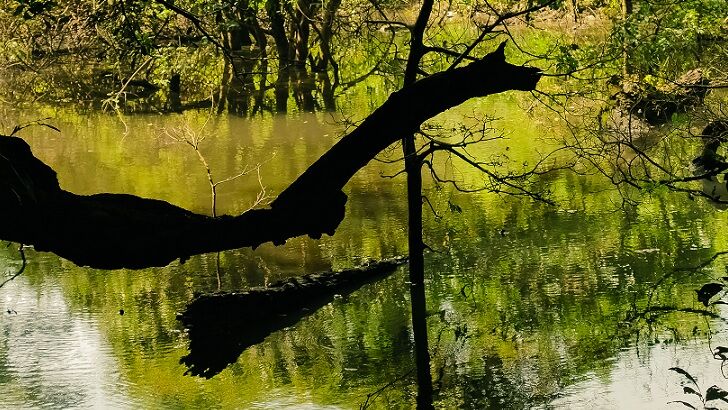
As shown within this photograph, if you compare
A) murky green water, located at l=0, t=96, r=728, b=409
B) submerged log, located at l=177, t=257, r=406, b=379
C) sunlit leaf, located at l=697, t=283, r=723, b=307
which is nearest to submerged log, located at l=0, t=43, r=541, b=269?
sunlit leaf, located at l=697, t=283, r=723, b=307

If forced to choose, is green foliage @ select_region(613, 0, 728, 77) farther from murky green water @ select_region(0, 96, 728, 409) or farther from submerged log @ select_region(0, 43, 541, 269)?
submerged log @ select_region(0, 43, 541, 269)

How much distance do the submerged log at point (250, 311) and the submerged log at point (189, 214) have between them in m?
4.61

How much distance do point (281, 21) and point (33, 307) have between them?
47.3 ft

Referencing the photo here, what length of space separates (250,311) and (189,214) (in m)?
5.63

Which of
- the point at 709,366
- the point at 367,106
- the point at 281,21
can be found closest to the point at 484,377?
the point at 709,366

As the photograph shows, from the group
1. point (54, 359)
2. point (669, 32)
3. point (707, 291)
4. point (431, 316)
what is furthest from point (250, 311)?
point (669, 32)

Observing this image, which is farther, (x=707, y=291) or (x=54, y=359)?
(x=54, y=359)

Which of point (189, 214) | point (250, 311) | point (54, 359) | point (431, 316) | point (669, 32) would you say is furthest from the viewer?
point (669, 32)

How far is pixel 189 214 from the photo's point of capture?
2873 mm

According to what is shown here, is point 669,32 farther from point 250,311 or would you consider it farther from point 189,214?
point 189,214

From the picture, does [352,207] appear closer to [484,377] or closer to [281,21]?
[484,377]

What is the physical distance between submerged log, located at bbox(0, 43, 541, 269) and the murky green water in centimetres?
399

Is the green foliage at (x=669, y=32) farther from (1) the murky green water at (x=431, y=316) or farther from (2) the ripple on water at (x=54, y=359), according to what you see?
(2) the ripple on water at (x=54, y=359)

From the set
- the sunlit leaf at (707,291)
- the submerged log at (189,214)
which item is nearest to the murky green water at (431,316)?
the sunlit leaf at (707,291)
